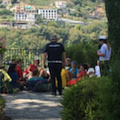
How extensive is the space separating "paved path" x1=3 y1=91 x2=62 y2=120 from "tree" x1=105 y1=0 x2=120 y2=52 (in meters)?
2.71

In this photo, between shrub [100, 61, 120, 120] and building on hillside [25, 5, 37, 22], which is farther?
building on hillside [25, 5, 37, 22]

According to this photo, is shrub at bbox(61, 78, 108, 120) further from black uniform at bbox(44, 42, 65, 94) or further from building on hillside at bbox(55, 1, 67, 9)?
building on hillside at bbox(55, 1, 67, 9)

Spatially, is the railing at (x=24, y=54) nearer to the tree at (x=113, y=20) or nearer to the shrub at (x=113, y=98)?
the tree at (x=113, y=20)

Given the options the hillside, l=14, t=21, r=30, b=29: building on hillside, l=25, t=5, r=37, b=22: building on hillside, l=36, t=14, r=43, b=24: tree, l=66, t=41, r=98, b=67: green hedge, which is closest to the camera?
l=66, t=41, r=98, b=67: green hedge

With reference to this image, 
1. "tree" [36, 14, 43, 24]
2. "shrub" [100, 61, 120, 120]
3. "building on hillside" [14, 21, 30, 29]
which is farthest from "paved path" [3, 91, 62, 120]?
"tree" [36, 14, 43, 24]

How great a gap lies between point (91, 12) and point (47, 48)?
14422 cm

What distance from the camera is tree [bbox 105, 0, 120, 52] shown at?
1126 cm

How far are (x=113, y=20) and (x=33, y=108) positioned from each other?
504 cm

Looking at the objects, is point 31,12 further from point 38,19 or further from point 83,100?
point 83,100

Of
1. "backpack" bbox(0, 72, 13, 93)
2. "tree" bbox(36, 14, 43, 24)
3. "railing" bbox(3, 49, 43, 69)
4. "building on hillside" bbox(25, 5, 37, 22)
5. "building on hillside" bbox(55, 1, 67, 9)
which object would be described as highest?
"building on hillside" bbox(55, 1, 67, 9)

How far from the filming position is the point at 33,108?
306 inches

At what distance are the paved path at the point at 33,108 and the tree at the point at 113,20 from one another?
2706 millimetres

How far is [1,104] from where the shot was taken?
5992 millimetres

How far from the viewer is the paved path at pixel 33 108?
6.77m
